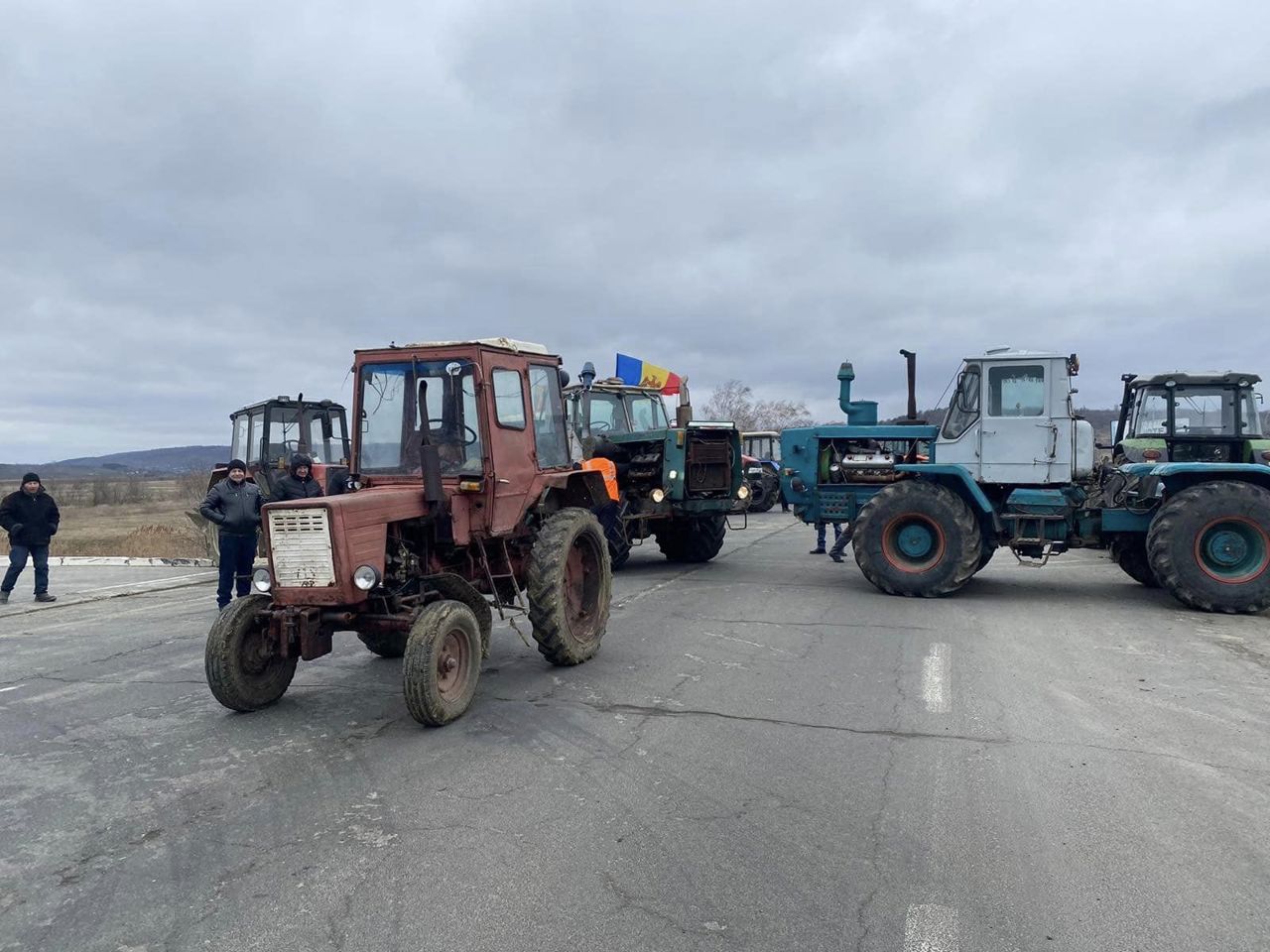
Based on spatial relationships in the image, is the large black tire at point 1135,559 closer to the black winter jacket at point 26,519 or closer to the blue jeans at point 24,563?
the black winter jacket at point 26,519

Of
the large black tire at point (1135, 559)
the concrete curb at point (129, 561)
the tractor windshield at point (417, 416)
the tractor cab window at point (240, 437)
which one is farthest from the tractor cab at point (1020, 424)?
the concrete curb at point (129, 561)

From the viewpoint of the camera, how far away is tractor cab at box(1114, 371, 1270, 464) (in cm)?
1367

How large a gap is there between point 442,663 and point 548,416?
2.61 meters

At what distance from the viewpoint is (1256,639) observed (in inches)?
340

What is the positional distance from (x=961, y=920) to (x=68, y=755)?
4944 mm

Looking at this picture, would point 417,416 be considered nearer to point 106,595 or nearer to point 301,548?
point 301,548

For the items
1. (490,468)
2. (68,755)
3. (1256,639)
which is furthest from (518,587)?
(1256,639)

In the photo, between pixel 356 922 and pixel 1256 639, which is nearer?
pixel 356 922

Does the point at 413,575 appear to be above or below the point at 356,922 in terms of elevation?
above

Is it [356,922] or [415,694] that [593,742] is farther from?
[356,922]

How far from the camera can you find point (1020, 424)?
35.9 ft

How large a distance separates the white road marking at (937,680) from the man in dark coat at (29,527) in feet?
35.3

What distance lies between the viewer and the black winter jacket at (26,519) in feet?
39.5

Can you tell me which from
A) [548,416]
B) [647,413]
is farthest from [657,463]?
[548,416]
